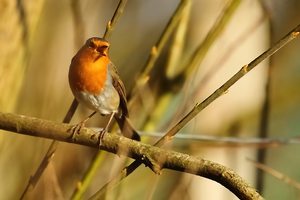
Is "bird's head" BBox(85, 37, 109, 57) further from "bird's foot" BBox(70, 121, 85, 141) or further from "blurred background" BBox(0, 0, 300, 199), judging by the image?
"bird's foot" BBox(70, 121, 85, 141)

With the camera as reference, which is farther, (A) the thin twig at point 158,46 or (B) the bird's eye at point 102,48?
(B) the bird's eye at point 102,48

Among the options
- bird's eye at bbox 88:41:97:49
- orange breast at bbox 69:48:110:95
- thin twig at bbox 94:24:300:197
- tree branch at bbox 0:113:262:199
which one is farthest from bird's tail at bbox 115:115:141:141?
thin twig at bbox 94:24:300:197

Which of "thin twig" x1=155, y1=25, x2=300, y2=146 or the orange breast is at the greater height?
the orange breast

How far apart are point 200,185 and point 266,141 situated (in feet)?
3.85

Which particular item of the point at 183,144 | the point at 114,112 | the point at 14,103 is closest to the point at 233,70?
the point at 183,144

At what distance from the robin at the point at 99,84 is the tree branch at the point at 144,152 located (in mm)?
610

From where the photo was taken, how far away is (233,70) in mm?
3404

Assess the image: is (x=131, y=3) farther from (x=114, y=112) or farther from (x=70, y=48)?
(x=114, y=112)

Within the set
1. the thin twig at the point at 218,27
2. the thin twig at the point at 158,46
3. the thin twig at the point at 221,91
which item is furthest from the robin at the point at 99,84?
the thin twig at the point at 221,91

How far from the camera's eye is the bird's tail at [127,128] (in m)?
2.42

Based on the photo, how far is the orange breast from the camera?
2637 millimetres

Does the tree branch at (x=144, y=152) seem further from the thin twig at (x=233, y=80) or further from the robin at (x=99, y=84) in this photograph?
the robin at (x=99, y=84)

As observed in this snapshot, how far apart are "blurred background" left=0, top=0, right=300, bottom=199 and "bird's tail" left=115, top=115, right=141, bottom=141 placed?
0.21 ft

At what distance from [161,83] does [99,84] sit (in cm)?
28
